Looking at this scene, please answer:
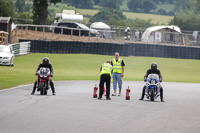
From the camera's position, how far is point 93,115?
15.0 meters

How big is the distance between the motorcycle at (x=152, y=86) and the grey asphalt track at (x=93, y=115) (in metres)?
0.51

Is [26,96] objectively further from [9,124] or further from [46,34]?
[46,34]

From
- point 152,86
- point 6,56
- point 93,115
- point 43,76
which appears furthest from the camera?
point 6,56

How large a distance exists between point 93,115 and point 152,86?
5.58m

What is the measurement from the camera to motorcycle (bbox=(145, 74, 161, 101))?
20094 millimetres

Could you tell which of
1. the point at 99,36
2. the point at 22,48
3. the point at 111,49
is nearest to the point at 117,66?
the point at 22,48

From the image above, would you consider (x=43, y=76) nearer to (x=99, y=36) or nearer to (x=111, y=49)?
(x=111, y=49)

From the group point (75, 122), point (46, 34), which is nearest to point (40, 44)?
point (46, 34)

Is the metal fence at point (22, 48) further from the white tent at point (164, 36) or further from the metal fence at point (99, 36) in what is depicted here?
the white tent at point (164, 36)

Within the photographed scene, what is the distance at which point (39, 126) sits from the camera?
12.6 m

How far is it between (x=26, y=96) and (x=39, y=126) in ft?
25.7

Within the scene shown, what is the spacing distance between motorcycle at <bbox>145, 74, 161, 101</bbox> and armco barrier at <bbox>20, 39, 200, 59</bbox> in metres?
31.6

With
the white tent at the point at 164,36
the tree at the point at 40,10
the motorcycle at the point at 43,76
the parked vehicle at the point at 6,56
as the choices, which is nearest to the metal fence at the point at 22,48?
the parked vehicle at the point at 6,56

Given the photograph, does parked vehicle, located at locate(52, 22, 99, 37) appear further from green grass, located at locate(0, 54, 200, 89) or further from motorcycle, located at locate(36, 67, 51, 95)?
motorcycle, located at locate(36, 67, 51, 95)
